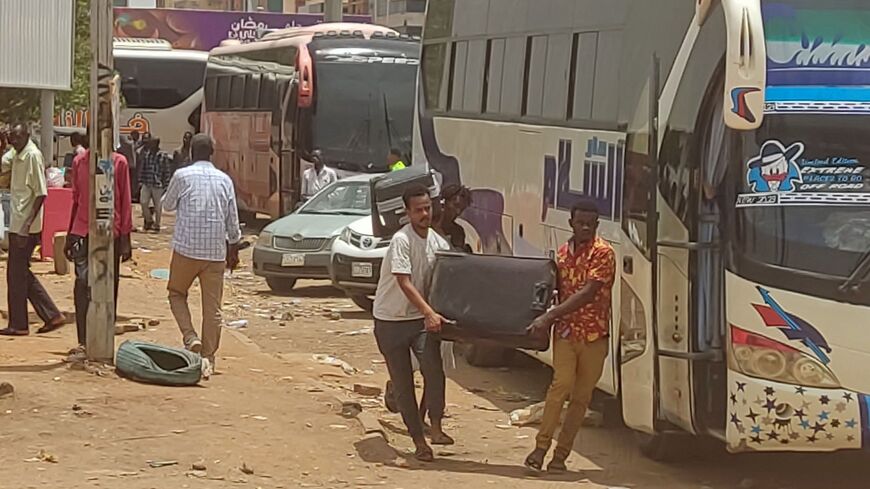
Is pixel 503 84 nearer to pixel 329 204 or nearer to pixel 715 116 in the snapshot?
pixel 715 116

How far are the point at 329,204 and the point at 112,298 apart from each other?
906 cm

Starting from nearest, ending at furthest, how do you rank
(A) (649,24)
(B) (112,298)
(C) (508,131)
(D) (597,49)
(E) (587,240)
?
(E) (587,240) < (A) (649,24) < (D) (597,49) < (B) (112,298) < (C) (508,131)

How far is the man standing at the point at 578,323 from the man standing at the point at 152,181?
21.7 m

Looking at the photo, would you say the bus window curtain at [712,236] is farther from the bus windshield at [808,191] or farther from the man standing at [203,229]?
the man standing at [203,229]

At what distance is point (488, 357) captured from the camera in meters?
14.5

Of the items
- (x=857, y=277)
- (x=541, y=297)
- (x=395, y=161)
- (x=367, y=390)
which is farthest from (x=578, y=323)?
(x=395, y=161)

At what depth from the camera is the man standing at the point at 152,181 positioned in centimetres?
3034

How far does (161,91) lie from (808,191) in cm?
3685

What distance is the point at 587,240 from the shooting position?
910 centimetres

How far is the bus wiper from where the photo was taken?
26.7 ft

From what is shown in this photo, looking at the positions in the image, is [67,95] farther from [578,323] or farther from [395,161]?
[578,323]

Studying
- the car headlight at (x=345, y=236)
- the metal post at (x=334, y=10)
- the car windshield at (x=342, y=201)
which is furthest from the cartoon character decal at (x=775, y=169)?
the metal post at (x=334, y=10)

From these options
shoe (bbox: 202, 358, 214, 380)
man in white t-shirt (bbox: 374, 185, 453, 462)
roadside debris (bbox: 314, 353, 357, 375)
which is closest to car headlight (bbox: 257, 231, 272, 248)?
roadside debris (bbox: 314, 353, 357, 375)

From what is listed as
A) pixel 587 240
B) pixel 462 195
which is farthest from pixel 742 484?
pixel 462 195
